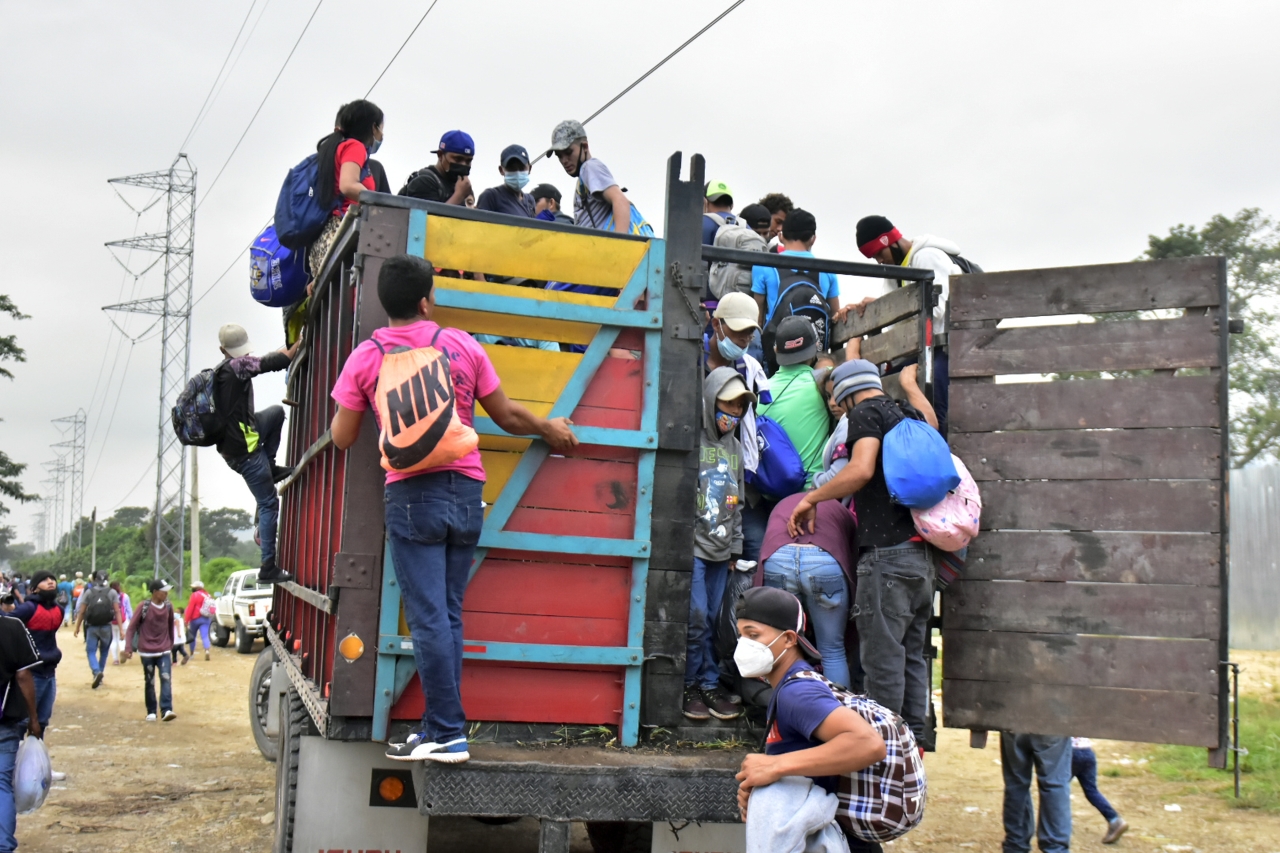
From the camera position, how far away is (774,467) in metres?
4.85

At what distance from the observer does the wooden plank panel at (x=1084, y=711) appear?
409 centimetres

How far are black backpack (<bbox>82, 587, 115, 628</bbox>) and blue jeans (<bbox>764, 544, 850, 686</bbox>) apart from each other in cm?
1587

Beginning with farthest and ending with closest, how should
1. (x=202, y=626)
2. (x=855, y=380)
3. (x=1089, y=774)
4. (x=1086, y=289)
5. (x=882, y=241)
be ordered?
(x=202, y=626)
(x=1089, y=774)
(x=882, y=241)
(x=855, y=380)
(x=1086, y=289)

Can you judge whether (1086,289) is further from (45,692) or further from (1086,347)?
(45,692)

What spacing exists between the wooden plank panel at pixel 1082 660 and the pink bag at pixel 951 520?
18.9 inches

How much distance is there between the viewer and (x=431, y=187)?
5535 millimetres

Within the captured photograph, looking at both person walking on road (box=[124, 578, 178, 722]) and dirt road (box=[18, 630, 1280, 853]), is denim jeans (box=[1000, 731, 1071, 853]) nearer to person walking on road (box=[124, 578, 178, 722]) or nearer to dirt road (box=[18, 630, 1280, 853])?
dirt road (box=[18, 630, 1280, 853])

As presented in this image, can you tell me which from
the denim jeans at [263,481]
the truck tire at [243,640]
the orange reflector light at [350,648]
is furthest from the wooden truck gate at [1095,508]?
the truck tire at [243,640]

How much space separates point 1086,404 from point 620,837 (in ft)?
10.6

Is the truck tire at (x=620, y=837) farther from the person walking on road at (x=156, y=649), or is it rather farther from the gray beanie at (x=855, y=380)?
the person walking on road at (x=156, y=649)

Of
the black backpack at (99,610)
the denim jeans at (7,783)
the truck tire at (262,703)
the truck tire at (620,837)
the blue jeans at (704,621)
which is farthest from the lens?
the black backpack at (99,610)

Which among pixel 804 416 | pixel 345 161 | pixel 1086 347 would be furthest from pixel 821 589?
pixel 345 161

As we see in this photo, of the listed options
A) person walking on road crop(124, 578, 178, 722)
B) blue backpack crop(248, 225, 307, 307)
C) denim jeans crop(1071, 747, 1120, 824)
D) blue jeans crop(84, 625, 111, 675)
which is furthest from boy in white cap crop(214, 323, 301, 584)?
blue jeans crop(84, 625, 111, 675)

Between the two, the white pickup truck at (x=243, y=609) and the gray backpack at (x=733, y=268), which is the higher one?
the gray backpack at (x=733, y=268)
